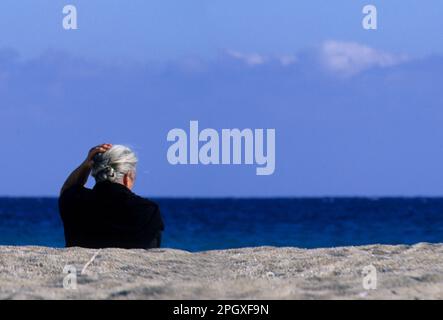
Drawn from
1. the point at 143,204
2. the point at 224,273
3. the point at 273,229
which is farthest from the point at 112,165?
the point at 273,229

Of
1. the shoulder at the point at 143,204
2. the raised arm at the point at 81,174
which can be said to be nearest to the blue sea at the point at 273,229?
the raised arm at the point at 81,174

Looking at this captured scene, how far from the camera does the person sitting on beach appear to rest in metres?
5.65

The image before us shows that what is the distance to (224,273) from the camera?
5062 mm

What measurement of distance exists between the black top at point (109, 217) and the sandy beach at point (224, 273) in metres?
0.20

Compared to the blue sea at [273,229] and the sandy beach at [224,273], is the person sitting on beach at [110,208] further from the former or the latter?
the blue sea at [273,229]

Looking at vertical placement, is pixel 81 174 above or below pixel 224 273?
above

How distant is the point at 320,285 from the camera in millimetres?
4473

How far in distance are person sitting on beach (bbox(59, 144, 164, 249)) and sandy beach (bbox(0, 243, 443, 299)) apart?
8.0 inches

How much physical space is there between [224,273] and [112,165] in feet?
3.59

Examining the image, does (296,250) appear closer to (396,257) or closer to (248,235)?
(396,257)

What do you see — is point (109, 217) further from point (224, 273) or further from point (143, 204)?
point (224, 273)

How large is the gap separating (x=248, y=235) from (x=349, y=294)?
23.1m

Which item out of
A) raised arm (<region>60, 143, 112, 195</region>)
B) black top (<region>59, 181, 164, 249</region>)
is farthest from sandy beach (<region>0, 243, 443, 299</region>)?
raised arm (<region>60, 143, 112, 195</region>)
